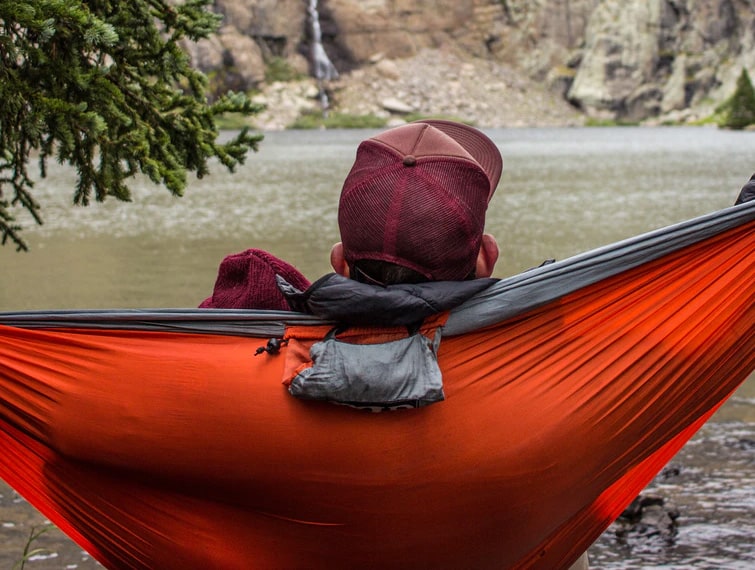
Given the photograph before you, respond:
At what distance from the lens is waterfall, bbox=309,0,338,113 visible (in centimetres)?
14425

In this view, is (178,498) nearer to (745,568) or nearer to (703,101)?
(745,568)

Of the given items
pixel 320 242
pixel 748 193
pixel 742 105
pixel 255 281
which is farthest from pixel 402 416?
pixel 742 105

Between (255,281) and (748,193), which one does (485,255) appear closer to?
(255,281)

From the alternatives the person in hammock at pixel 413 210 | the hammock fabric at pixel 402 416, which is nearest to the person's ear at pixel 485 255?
the person in hammock at pixel 413 210

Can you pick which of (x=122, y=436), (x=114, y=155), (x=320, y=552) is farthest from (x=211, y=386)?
(x=114, y=155)

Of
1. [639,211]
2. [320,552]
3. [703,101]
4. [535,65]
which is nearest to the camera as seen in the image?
[320,552]

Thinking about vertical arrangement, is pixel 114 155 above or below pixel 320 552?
above

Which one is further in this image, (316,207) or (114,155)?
(316,207)

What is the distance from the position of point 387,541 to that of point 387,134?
3.11ft

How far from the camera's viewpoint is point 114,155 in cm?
398

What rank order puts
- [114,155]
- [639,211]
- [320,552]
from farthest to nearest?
[639,211] < [114,155] < [320,552]

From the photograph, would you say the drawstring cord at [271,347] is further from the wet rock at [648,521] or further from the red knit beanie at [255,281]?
the wet rock at [648,521]

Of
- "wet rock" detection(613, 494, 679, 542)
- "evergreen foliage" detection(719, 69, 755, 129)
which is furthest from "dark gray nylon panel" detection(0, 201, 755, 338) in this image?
"evergreen foliage" detection(719, 69, 755, 129)

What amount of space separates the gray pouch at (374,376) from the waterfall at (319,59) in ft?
467
